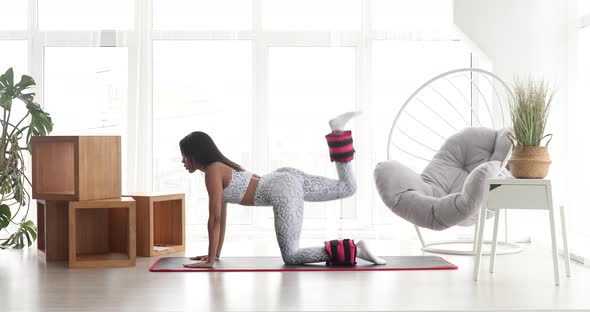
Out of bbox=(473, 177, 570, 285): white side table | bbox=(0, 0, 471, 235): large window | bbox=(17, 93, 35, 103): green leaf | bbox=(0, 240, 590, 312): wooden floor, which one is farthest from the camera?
bbox=(0, 0, 471, 235): large window

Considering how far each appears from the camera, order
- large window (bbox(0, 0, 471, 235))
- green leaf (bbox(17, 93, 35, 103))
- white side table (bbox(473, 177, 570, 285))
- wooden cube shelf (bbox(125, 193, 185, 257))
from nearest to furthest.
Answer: white side table (bbox(473, 177, 570, 285))
wooden cube shelf (bbox(125, 193, 185, 257))
green leaf (bbox(17, 93, 35, 103))
large window (bbox(0, 0, 471, 235))

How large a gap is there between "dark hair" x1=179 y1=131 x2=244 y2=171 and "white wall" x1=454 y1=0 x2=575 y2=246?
2445mm

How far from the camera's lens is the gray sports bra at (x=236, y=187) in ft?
12.5

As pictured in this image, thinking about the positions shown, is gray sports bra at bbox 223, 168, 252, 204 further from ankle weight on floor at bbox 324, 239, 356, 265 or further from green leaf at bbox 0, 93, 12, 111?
green leaf at bbox 0, 93, 12, 111

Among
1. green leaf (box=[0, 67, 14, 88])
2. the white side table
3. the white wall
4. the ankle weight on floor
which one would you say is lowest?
the ankle weight on floor

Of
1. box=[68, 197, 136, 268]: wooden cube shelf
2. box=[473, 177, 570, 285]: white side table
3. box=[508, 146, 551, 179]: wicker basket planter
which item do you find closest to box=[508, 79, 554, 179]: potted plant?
box=[508, 146, 551, 179]: wicker basket planter

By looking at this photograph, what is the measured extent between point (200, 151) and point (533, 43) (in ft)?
9.31

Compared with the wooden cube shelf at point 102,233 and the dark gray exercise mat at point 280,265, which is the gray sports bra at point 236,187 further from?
the wooden cube shelf at point 102,233

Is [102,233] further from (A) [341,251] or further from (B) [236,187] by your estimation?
(A) [341,251]

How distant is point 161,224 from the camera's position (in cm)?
472

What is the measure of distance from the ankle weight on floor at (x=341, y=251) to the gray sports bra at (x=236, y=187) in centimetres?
51

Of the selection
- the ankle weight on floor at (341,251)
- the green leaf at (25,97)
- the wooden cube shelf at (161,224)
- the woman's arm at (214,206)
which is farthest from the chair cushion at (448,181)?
the green leaf at (25,97)

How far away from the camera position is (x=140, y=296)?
3.10 metres

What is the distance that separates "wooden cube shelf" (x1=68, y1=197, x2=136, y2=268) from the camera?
394 cm
